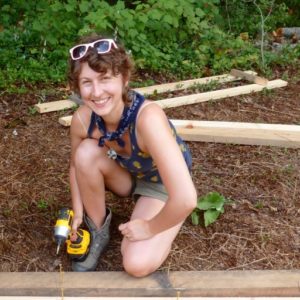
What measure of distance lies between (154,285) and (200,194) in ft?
3.34

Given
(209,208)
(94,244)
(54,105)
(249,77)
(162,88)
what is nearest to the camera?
(94,244)

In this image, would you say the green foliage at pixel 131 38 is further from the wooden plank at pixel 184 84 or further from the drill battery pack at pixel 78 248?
the drill battery pack at pixel 78 248

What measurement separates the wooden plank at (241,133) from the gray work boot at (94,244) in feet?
4.04

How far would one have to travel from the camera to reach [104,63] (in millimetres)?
2307

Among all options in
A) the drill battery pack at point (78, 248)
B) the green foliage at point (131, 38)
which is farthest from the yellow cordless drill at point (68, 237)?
the green foliage at point (131, 38)

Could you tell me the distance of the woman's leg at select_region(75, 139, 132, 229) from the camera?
2711 mm

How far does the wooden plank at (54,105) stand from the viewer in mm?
4398

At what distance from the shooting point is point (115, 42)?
7.99 feet

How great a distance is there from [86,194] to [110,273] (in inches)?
17.1

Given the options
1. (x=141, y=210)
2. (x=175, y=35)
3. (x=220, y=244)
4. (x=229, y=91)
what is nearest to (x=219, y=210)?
(x=220, y=244)

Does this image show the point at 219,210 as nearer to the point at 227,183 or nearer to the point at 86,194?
the point at 227,183

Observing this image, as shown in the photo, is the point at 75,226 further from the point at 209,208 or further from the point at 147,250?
the point at 209,208

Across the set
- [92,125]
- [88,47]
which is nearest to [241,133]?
[92,125]

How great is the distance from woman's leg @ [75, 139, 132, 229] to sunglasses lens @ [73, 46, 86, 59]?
523 mm
